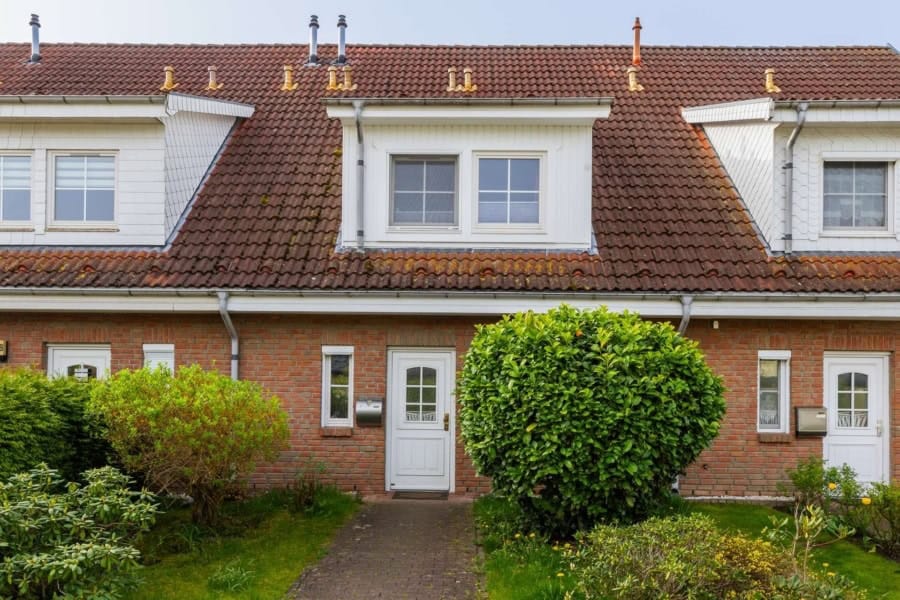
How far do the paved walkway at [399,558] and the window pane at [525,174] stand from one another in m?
4.81

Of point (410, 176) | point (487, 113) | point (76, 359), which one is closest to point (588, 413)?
point (487, 113)

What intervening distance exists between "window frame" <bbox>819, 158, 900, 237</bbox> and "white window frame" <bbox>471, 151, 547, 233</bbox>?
13.8 feet

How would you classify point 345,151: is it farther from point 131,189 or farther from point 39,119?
point 39,119

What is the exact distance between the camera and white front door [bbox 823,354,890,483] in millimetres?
10867

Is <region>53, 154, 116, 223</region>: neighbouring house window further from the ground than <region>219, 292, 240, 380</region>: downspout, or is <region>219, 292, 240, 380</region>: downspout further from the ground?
<region>53, 154, 116, 223</region>: neighbouring house window

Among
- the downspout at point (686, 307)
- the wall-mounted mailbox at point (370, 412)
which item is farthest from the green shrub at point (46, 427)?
the downspout at point (686, 307)

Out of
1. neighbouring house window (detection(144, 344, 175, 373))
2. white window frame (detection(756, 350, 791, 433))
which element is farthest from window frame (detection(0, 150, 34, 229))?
white window frame (detection(756, 350, 791, 433))

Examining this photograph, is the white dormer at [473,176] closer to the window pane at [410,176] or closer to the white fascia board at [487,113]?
the white fascia board at [487,113]

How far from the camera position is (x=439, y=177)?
38.0 ft

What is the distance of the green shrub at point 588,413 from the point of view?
782cm

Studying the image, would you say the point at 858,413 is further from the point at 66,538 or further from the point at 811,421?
the point at 66,538

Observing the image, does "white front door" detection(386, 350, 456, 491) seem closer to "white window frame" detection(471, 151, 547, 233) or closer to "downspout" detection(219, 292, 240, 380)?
"white window frame" detection(471, 151, 547, 233)

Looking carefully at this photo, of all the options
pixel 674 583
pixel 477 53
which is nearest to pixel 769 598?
pixel 674 583

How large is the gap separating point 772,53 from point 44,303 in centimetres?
1391
